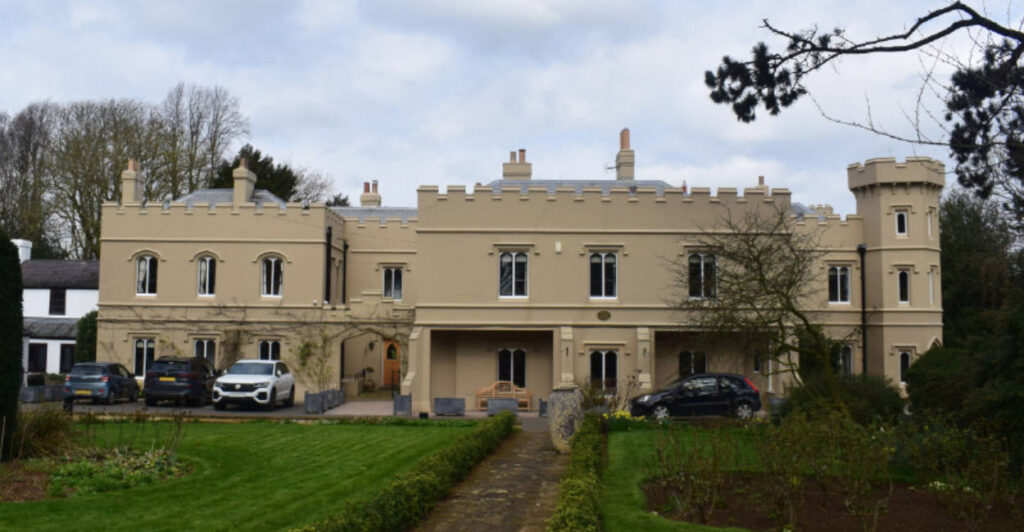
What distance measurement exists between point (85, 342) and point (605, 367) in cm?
2154

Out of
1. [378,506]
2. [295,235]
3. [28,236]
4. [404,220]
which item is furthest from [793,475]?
[28,236]

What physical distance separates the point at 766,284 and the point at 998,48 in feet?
30.5

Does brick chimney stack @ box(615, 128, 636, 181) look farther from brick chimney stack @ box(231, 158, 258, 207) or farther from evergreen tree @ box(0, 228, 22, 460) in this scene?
evergreen tree @ box(0, 228, 22, 460)

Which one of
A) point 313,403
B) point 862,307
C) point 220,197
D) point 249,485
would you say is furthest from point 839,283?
point 249,485

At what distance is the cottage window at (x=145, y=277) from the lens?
32.0 m

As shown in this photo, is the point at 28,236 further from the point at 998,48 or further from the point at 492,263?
the point at 998,48

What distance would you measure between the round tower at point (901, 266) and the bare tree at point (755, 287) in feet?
11.9

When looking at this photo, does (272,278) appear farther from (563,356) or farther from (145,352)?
(563,356)

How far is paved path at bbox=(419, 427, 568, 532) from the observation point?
10.9m

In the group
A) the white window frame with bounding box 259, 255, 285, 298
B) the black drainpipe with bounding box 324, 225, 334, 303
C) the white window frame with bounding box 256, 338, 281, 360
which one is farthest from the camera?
the black drainpipe with bounding box 324, 225, 334, 303

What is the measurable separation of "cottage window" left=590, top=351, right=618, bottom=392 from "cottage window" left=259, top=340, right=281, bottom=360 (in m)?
11.6

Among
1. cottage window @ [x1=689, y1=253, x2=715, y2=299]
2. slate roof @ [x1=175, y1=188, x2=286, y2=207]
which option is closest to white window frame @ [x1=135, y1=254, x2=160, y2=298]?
slate roof @ [x1=175, y1=188, x2=286, y2=207]

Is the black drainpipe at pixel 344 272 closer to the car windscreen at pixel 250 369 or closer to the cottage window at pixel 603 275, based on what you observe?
the car windscreen at pixel 250 369

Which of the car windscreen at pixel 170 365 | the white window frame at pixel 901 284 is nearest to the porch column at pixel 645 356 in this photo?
the white window frame at pixel 901 284
